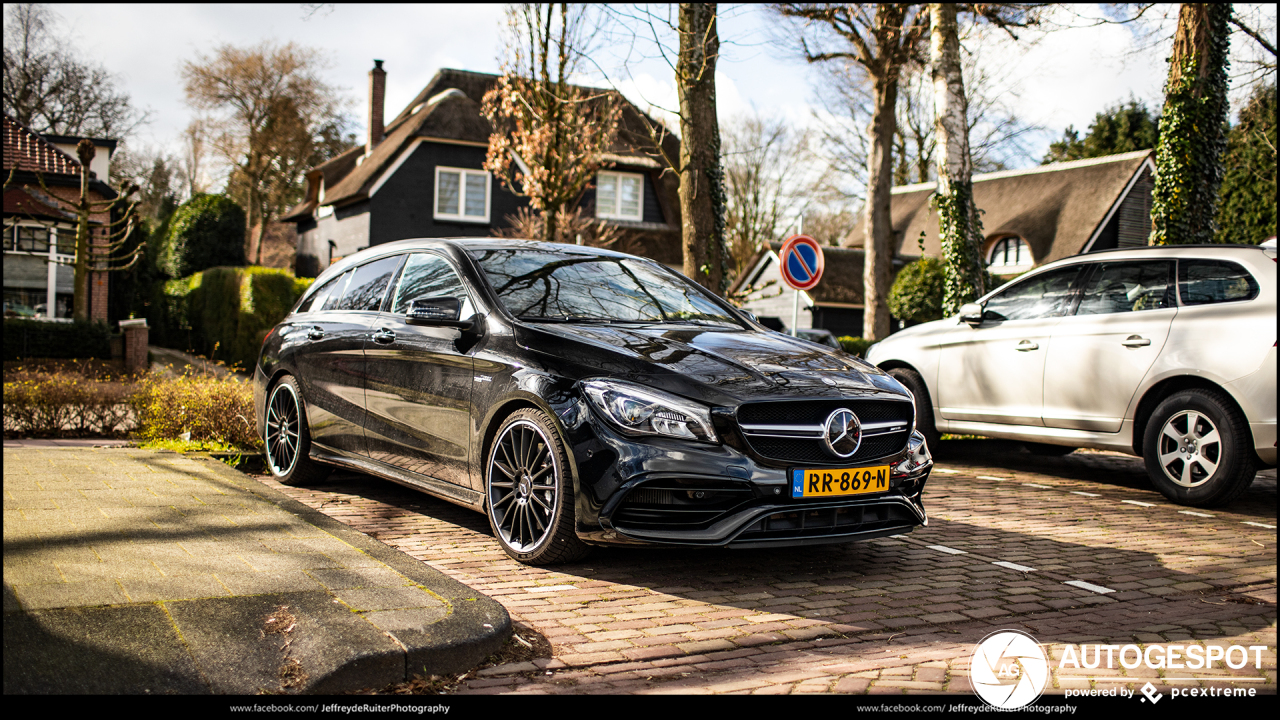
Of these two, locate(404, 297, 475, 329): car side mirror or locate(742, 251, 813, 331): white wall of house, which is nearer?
locate(404, 297, 475, 329): car side mirror

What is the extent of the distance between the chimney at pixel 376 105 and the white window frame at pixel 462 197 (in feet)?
23.0

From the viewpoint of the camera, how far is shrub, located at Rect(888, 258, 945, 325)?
87.9 ft

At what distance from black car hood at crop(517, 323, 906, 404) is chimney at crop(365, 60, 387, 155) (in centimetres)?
3567

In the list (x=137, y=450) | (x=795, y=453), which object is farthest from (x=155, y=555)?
(x=137, y=450)

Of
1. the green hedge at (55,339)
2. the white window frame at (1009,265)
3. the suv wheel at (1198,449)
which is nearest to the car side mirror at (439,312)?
the suv wheel at (1198,449)

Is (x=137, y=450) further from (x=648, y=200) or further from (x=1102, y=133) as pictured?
(x=1102, y=133)

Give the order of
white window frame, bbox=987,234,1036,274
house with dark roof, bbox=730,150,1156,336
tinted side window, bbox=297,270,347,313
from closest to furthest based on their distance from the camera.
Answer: tinted side window, bbox=297,270,347,313, house with dark roof, bbox=730,150,1156,336, white window frame, bbox=987,234,1036,274

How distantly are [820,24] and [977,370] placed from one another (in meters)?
15.3

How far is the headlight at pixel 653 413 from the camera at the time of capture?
4312mm

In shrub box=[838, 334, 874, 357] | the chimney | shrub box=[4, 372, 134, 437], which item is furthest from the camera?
the chimney

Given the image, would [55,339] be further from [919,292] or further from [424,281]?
[919,292]

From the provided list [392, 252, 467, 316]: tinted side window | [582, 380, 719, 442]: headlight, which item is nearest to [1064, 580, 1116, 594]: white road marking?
[582, 380, 719, 442]: headlight

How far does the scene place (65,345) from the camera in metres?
17.9

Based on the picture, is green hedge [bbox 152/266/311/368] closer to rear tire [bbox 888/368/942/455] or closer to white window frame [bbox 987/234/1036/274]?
rear tire [bbox 888/368/942/455]
